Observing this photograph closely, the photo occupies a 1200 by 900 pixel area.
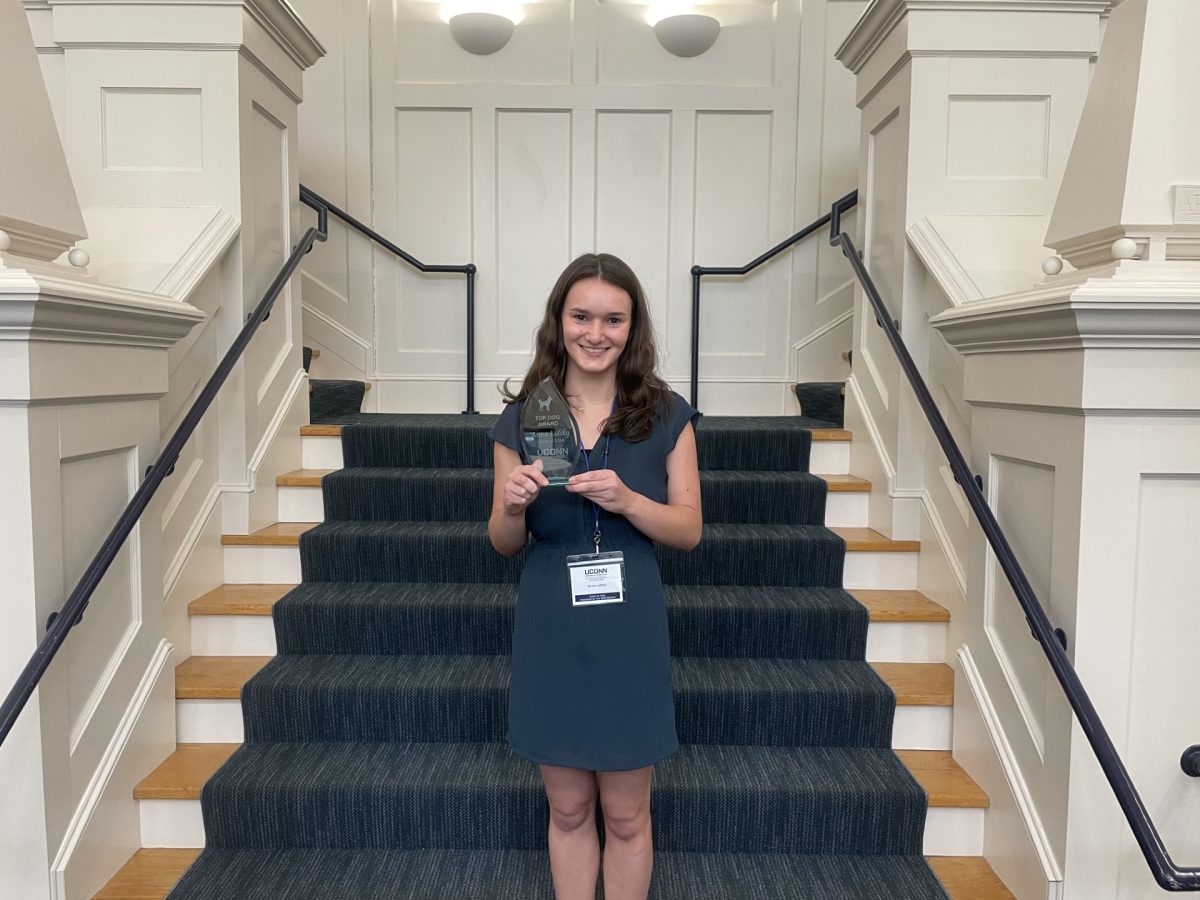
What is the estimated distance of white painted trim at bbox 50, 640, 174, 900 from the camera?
1.84m

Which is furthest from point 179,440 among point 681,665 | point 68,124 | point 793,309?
point 793,309

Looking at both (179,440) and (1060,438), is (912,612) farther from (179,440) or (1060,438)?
(179,440)

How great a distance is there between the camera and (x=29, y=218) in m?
1.85

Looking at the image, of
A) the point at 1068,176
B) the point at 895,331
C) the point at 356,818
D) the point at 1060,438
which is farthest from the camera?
the point at 895,331

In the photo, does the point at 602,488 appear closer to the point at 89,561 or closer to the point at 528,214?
the point at 89,561

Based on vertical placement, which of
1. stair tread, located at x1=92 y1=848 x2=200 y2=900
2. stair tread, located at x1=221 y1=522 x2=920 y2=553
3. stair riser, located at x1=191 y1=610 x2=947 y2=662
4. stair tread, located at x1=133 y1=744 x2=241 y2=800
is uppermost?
stair tread, located at x1=221 y1=522 x2=920 y2=553

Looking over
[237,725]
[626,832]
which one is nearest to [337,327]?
[237,725]

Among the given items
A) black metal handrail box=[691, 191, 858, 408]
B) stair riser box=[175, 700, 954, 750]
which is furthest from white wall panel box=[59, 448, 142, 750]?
black metal handrail box=[691, 191, 858, 408]

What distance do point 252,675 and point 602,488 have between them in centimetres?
154

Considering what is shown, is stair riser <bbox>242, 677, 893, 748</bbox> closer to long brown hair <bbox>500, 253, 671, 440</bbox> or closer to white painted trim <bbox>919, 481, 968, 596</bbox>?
white painted trim <bbox>919, 481, 968, 596</bbox>

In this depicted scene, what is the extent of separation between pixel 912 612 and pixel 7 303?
238cm

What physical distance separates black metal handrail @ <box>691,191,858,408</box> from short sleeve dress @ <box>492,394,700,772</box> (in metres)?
3.15

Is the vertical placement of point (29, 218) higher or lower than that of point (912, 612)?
higher

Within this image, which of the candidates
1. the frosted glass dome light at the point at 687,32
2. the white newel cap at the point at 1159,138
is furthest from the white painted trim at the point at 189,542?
the frosted glass dome light at the point at 687,32
